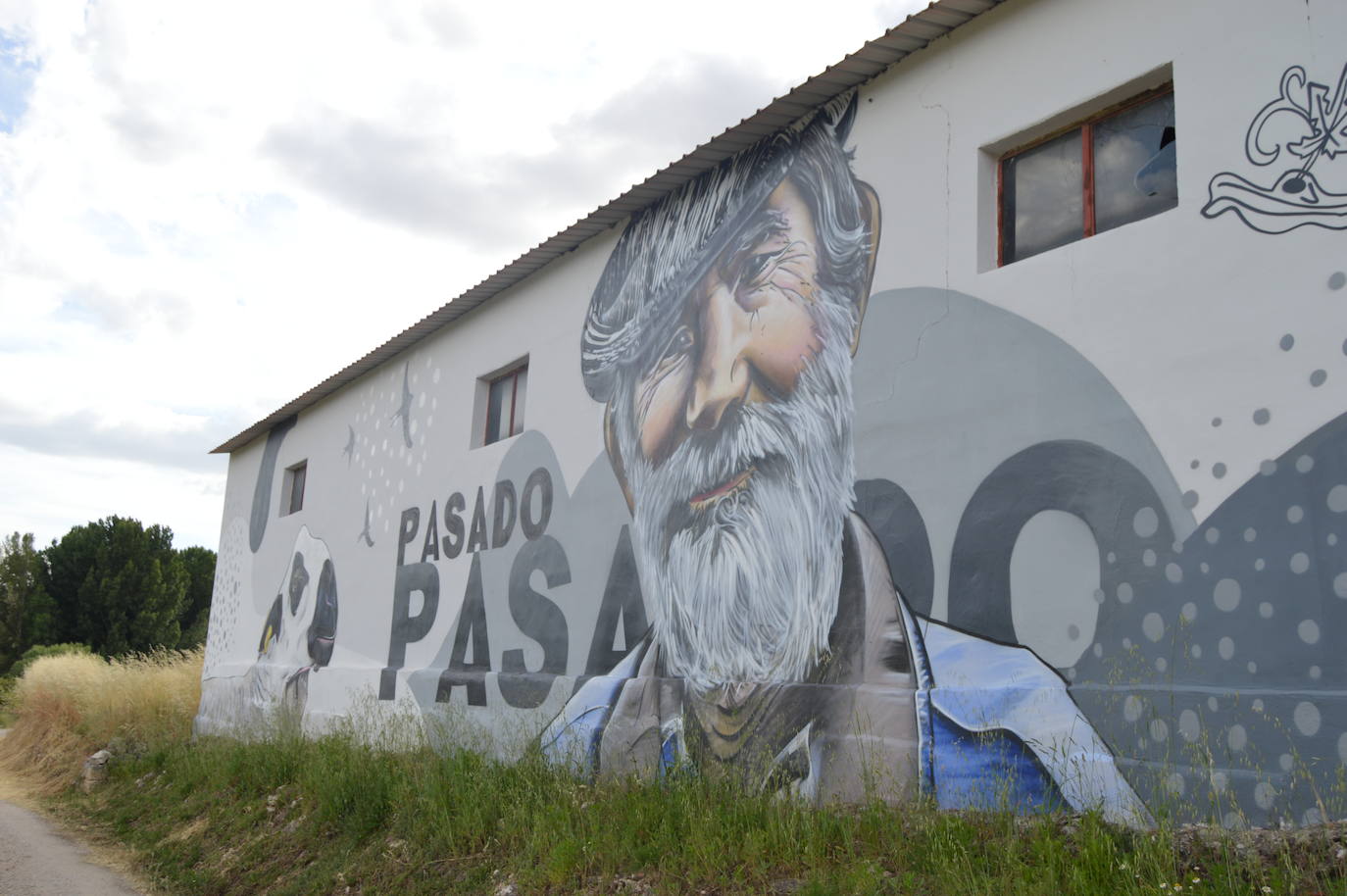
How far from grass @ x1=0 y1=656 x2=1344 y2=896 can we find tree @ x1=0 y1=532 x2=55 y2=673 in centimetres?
2653

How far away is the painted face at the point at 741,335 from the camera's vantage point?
Result: 7.36 m

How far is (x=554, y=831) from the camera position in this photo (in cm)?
698

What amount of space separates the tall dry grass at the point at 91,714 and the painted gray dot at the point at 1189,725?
→ 14381mm

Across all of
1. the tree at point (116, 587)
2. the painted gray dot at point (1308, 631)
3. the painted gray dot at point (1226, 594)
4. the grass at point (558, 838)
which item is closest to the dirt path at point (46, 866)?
the grass at point (558, 838)

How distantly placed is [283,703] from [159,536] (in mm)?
29298

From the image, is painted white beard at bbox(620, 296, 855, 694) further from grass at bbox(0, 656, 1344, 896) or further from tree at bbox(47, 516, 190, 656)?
tree at bbox(47, 516, 190, 656)

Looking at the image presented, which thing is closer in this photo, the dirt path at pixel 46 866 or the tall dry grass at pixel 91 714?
the dirt path at pixel 46 866

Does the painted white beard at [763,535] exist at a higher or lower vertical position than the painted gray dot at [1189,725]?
higher

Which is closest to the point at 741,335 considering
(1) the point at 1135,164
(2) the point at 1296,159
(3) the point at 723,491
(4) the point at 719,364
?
(4) the point at 719,364

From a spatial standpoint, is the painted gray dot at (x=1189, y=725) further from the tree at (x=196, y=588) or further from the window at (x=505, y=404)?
the tree at (x=196, y=588)

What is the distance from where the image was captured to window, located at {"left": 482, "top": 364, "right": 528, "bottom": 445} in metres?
10.9

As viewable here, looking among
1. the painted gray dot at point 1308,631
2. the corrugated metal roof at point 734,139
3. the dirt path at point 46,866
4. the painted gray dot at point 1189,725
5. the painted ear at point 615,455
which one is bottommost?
the dirt path at point 46,866

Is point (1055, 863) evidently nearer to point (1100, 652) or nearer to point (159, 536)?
point (1100, 652)

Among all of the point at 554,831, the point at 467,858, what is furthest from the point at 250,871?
the point at 554,831
